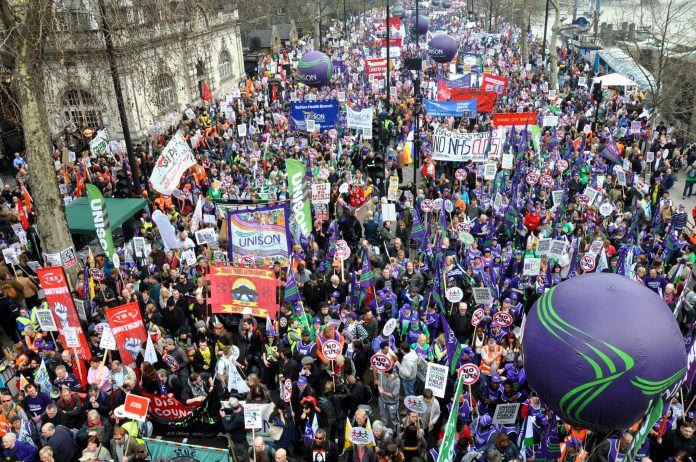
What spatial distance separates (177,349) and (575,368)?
6088mm

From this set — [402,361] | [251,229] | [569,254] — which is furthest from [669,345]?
[251,229]

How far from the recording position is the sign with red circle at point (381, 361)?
8586mm

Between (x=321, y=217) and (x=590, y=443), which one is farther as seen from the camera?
(x=321, y=217)

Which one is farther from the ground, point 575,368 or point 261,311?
point 575,368

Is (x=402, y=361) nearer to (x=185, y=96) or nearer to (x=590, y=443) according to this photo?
(x=590, y=443)

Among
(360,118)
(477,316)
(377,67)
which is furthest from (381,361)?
(377,67)

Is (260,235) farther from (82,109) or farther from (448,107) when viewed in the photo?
(82,109)

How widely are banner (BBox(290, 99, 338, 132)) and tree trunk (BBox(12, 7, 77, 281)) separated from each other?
9669mm

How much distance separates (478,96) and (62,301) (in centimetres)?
1749

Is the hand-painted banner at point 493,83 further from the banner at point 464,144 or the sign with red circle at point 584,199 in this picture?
the sign with red circle at point 584,199

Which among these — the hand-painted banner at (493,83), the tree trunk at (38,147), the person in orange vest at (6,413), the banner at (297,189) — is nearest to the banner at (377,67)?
the hand-painted banner at (493,83)

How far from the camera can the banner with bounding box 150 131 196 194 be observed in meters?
13.9

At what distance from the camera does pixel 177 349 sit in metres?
9.65

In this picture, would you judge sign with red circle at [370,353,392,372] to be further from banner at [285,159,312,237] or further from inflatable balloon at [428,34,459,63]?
inflatable balloon at [428,34,459,63]
